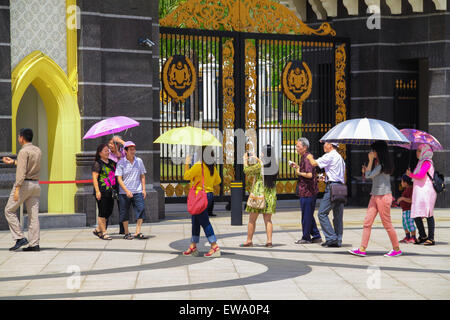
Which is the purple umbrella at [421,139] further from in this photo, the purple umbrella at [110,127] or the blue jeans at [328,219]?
the purple umbrella at [110,127]

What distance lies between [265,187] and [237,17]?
6.16 m

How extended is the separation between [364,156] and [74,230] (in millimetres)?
7354

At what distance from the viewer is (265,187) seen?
12109mm

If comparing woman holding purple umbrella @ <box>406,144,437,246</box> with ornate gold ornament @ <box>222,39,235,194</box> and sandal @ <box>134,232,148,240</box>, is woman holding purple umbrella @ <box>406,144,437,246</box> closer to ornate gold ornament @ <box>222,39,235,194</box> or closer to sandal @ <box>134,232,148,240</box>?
sandal @ <box>134,232,148,240</box>

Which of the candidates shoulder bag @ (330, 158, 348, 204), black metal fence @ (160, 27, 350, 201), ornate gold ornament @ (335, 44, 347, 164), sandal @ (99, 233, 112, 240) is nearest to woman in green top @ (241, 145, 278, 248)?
shoulder bag @ (330, 158, 348, 204)

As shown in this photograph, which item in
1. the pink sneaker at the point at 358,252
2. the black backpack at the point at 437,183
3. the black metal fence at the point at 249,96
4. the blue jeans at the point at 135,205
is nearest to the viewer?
the pink sneaker at the point at 358,252

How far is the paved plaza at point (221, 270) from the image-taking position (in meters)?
8.41

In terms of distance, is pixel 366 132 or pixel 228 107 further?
pixel 228 107

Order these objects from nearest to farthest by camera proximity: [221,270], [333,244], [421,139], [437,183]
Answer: [221,270]
[333,244]
[437,183]
[421,139]

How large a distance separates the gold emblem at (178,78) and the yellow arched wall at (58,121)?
2162 mm

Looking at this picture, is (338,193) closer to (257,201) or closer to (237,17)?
(257,201)

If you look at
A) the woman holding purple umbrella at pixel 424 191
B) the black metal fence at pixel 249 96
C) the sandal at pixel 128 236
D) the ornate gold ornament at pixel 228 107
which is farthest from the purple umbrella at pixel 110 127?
the woman holding purple umbrella at pixel 424 191

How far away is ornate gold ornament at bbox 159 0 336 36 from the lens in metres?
16.6

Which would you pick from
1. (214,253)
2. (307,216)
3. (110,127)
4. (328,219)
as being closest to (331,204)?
(328,219)
